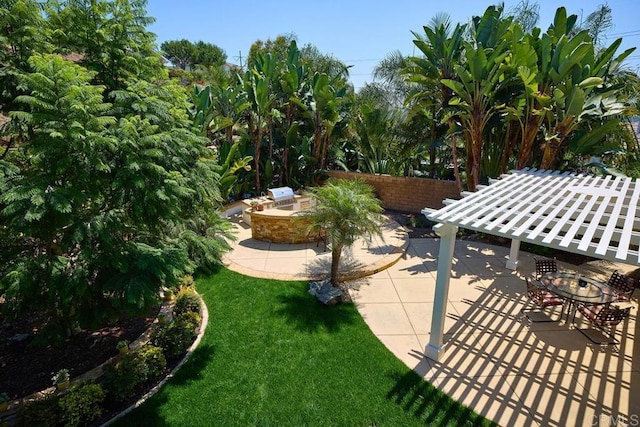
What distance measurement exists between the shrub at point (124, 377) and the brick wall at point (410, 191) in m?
12.2

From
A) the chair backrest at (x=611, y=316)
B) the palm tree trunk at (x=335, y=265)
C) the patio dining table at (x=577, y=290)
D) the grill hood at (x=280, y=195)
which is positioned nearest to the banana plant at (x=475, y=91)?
the patio dining table at (x=577, y=290)

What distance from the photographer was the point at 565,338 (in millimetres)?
6516

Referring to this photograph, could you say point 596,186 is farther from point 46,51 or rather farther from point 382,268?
point 46,51

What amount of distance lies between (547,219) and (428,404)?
3.54 meters

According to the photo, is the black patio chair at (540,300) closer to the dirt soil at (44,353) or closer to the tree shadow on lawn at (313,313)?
the tree shadow on lawn at (313,313)

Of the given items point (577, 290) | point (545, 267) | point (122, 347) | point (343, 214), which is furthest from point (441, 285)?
point (122, 347)

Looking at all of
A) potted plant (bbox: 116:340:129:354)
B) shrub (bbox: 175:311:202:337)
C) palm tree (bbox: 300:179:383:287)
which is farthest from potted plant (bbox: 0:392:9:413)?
palm tree (bbox: 300:179:383:287)

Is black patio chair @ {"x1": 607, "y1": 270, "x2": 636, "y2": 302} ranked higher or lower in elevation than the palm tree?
lower

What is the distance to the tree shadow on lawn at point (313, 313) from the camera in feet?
22.6

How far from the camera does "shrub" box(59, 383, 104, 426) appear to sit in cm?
440

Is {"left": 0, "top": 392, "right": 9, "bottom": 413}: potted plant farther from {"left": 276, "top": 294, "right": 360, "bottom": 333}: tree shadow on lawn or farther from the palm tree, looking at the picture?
the palm tree

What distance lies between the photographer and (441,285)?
5.67 metres

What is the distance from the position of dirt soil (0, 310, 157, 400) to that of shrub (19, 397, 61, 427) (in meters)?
0.86

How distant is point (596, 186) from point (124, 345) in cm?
1054
